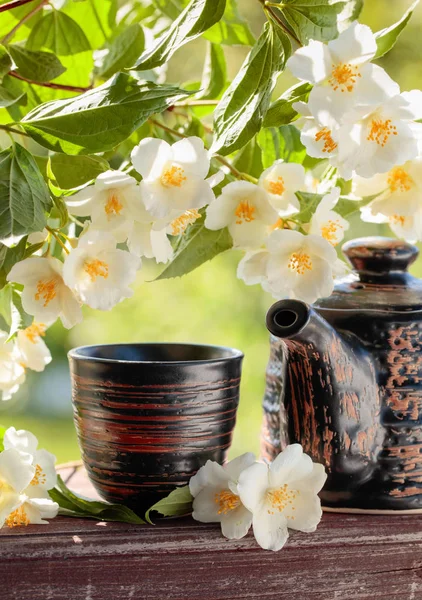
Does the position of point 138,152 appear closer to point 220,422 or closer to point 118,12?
point 220,422

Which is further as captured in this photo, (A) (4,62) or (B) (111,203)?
(A) (4,62)

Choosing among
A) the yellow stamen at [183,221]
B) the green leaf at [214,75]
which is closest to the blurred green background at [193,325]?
the green leaf at [214,75]

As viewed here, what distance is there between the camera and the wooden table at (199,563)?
0.56 m

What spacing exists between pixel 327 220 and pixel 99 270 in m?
0.19

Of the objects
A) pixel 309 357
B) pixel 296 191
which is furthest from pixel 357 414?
pixel 296 191

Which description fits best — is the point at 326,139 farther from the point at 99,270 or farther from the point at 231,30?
the point at 231,30

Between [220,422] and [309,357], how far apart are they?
0.09m

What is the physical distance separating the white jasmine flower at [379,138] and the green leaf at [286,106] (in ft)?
0.13

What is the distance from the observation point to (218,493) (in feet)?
1.99

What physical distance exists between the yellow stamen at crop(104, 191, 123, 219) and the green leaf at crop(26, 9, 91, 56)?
307mm

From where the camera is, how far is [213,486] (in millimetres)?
606

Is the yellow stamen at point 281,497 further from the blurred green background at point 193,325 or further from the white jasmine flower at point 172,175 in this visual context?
the blurred green background at point 193,325

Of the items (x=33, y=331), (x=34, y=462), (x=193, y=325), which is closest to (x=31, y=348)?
(x=33, y=331)

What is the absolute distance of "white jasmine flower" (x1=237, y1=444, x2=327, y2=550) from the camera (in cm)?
57
